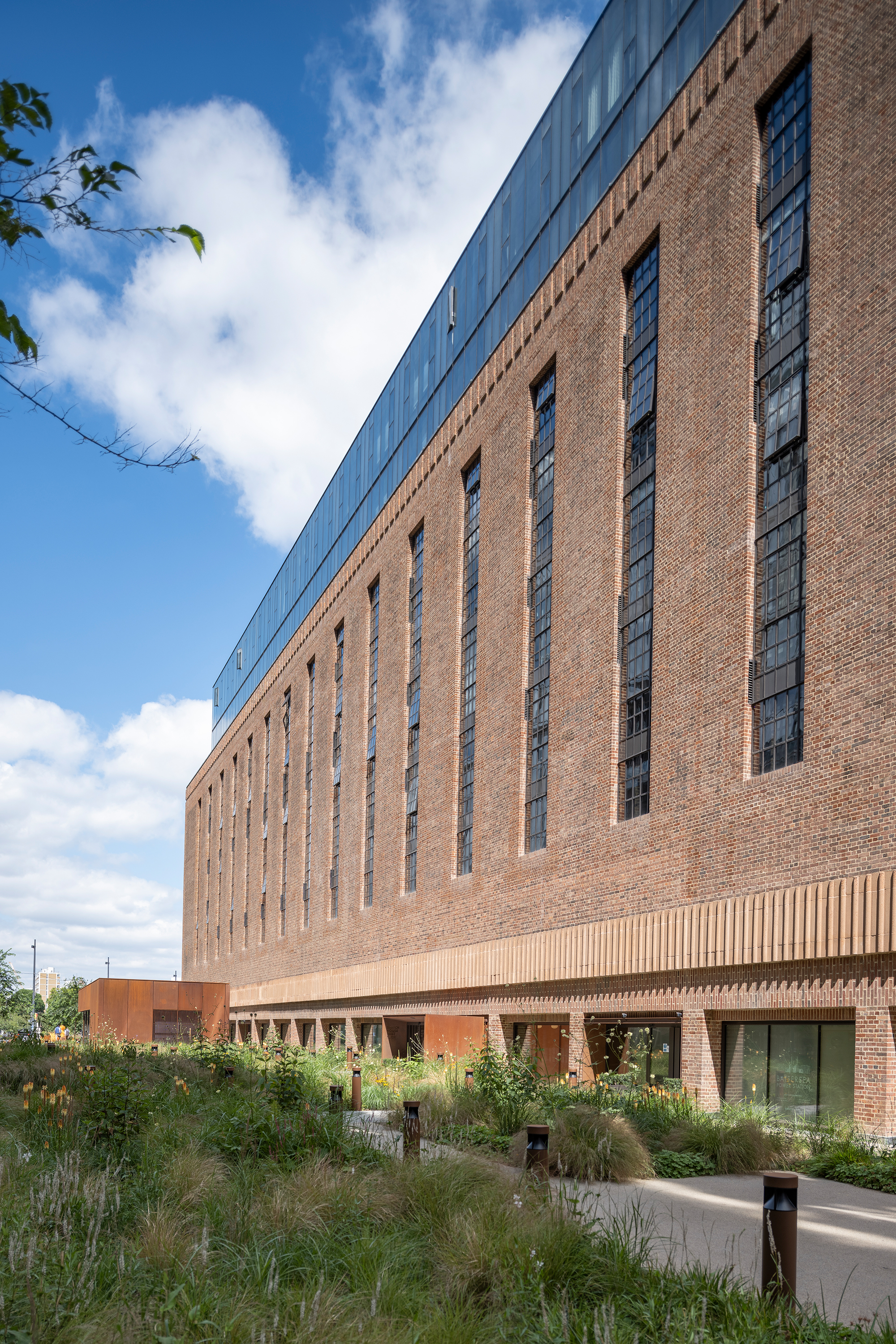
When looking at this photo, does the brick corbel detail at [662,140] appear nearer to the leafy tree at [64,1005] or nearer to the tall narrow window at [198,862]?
the tall narrow window at [198,862]

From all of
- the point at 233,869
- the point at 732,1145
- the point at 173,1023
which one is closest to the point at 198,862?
the point at 233,869

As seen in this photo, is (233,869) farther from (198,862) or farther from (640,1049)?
(640,1049)

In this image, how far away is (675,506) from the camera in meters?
21.3

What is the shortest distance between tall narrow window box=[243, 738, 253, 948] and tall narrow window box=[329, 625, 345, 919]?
54.4 feet

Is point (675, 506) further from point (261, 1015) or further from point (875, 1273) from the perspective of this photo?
point (261, 1015)

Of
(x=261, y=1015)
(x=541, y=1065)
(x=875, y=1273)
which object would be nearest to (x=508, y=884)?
(x=541, y=1065)

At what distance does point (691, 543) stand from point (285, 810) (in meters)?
36.8

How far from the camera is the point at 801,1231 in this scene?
378 inches

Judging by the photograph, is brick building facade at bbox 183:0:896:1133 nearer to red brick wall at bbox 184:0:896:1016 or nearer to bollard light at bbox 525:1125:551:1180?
red brick wall at bbox 184:0:896:1016

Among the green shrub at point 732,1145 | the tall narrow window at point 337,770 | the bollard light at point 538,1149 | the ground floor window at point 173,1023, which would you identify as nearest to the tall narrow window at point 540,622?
the green shrub at point 732,1145

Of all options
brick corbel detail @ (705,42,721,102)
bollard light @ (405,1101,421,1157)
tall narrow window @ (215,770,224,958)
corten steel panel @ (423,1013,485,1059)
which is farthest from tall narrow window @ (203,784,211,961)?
bollard light @ (405,1101,421,1157)

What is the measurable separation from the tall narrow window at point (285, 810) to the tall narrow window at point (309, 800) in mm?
3418

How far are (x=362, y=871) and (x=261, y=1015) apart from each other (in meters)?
17.4

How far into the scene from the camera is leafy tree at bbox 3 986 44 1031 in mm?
95312
